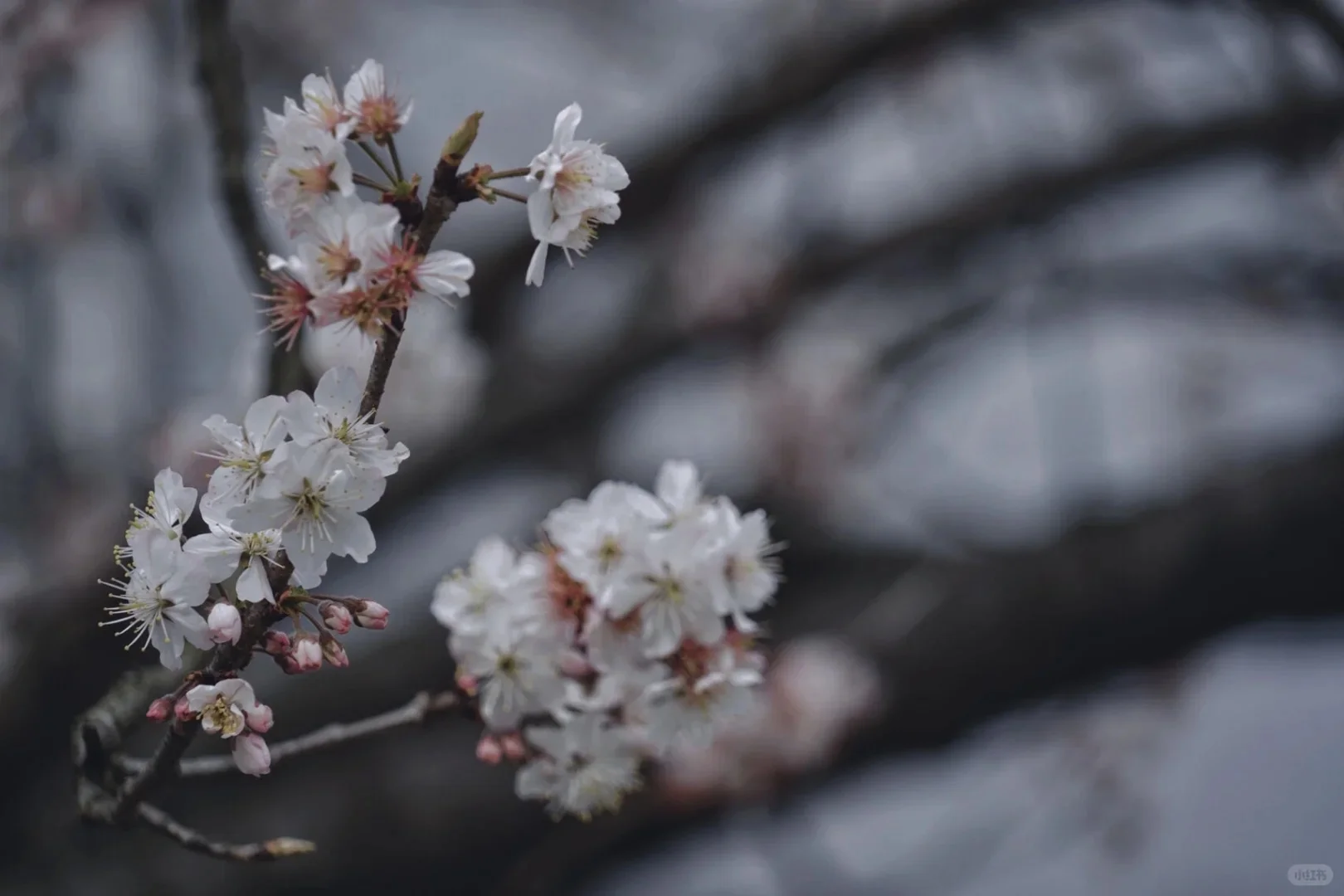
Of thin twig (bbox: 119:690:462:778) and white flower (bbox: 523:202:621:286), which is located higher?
white flower (bbox: 523:202:621:286)

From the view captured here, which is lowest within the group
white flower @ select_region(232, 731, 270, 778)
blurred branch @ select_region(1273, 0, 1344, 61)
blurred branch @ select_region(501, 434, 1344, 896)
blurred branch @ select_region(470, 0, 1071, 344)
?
white flower @ select_region(232, 731, 270, 778)

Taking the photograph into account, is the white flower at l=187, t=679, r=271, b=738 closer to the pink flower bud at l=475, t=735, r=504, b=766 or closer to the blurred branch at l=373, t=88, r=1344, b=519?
the pink flower bud at l=475, t=735, r=504, b=766

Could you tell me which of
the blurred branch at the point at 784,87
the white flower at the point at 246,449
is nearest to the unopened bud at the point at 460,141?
the white flower at the point at 246,449

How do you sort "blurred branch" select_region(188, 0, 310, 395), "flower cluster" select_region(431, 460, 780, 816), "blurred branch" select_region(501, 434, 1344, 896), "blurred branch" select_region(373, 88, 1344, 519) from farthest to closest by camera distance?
1. "blurred branch" select_region(373, 88, 1344, 519)
2. "blurred branch" select_region(501, 434, 1344, 896)
3. "blurred branch" select_region(188, 0, 310, 395)
4. "flower cluster" select_region(431, 460, 780, 816)

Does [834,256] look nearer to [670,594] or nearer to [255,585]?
[670,594]

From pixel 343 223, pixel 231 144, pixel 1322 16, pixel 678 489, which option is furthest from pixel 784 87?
pixel 343 223

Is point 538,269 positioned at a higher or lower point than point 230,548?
higher

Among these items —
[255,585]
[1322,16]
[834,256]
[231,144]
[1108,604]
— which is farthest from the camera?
[834,256]

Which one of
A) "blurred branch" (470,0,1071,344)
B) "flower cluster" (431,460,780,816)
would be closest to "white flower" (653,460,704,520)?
"flower cluster" (431,460,780,816)
